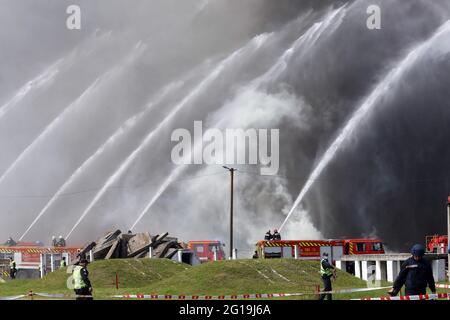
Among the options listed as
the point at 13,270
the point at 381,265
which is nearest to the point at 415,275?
the point at 381,265

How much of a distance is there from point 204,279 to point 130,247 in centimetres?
1783

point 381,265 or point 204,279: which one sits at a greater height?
point 381,265

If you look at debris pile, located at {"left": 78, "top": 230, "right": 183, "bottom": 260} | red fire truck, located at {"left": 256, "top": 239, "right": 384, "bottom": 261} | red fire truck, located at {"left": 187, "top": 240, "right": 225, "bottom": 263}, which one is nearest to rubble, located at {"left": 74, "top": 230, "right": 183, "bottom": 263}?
debris pile, located at {"left": 78, "top": 230, "right": 183, "bottom": 260}

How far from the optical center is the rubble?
48.6 meters

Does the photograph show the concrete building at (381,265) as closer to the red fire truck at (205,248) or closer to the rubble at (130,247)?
the rubble at (130,247)

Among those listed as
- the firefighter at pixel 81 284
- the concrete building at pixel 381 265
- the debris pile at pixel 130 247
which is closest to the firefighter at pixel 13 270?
the debris pile at pixel 130 247

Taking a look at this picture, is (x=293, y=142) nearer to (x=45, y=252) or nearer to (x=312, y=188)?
(x=312, y=188)

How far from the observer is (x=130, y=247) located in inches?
2000

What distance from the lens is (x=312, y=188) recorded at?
80.8 meters

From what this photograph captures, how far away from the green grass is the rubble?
616 cm

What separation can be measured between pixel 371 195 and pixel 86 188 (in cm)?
3103

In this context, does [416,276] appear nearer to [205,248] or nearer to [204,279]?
[204,279]
